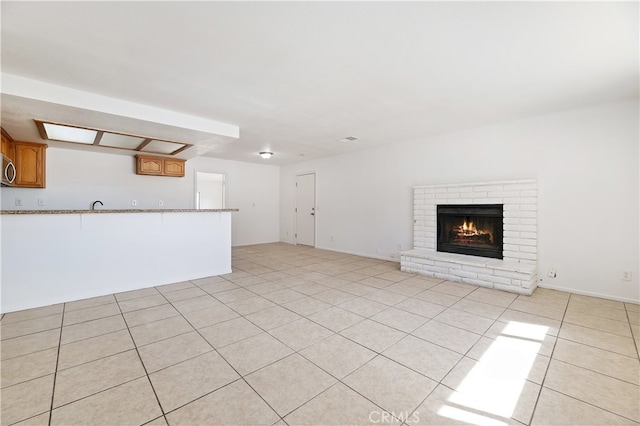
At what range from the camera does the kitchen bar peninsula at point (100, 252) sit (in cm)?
303

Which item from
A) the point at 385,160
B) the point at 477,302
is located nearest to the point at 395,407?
the point at 477,302

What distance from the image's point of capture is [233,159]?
23.8 ft

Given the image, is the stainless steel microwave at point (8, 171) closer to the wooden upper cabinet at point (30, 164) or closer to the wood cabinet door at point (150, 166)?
the wooden upper cabinet at point (30, 164)

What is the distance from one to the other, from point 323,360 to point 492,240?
11.8 ft

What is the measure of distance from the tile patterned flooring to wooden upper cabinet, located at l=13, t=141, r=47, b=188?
2756 millimetres

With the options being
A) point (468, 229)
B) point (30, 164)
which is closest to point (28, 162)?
point (30, 164)

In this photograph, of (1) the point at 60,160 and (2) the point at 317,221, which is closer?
(1) the point at 60,160

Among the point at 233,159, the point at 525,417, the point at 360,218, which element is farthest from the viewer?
the point at 233,159

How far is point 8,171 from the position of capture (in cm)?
409

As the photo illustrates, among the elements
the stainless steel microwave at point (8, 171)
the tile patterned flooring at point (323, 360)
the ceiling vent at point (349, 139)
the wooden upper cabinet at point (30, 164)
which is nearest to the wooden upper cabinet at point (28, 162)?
the wooden upper cabinet at point (30, 164)

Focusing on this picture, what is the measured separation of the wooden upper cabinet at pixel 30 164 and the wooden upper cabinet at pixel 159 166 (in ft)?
4.57

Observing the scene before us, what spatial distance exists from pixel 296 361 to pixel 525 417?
1.39m

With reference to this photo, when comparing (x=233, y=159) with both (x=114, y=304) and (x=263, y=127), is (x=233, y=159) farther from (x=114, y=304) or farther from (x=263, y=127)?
(x=114, y=304)

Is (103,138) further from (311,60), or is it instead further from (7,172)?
(311,60)
